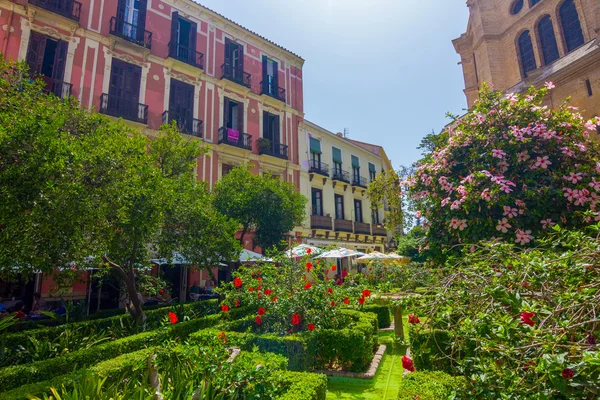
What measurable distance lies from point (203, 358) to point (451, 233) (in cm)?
458

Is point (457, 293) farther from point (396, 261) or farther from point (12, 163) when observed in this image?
point (396, 261)

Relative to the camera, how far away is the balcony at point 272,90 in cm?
2091

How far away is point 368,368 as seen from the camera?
6305 millimetres

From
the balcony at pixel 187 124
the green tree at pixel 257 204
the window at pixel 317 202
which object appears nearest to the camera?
the green tree at pixel 257 204

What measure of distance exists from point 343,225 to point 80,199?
820 inches

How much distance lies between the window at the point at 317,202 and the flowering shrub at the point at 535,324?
19.9m

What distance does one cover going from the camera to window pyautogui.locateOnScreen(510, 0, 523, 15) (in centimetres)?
1642

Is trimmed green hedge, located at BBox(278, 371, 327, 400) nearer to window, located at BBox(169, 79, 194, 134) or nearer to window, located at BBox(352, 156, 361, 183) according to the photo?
window, located at BBox(169, 79, 194, 134)

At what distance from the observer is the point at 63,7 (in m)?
14.1

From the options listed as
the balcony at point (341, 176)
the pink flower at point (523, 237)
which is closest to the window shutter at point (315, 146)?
the balcony at point (341, 176)

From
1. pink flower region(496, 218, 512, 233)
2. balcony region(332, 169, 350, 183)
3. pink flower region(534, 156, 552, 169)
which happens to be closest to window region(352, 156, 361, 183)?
balcony region(332, 169, 350, 183)

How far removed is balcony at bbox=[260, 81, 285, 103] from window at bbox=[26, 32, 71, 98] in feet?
33.2

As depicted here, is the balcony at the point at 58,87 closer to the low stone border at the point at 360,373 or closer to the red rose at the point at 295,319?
the red rose at the point at 295,319

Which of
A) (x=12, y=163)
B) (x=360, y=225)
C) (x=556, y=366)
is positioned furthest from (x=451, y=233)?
(x=360, y=225)
